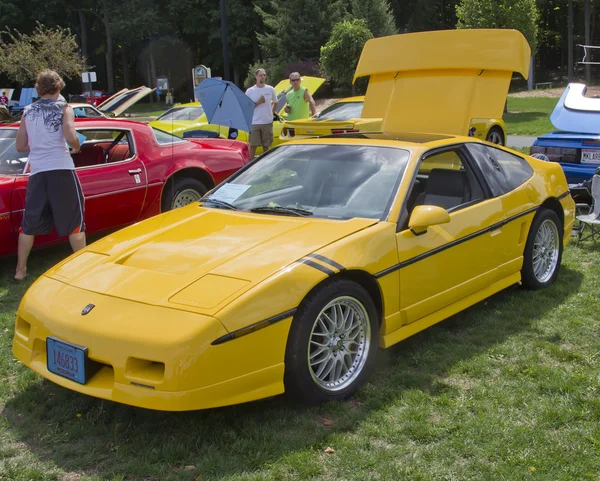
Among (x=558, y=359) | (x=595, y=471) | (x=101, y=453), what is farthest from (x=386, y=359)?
(x=101, y=453)

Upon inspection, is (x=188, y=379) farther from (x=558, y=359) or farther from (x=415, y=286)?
→ (x=558, y=359)

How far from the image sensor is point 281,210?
4.15 meters

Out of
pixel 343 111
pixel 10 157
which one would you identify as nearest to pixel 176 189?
pixel 10 157

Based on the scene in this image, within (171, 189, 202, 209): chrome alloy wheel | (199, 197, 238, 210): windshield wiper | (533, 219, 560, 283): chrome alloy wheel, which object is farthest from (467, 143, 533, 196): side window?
(171, 189, 202, 209): chrome alloy wheel

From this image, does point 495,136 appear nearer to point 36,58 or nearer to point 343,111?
point 343,111

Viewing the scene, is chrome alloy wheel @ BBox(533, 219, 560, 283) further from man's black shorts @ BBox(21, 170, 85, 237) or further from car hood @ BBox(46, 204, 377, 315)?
man's black shorts @ BBox(21, 170, 85, 237)

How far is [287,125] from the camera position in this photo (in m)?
10.0

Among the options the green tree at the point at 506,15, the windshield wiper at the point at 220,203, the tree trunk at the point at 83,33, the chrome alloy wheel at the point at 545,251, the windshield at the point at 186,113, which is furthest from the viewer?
the tree trunk at the point at 83,33

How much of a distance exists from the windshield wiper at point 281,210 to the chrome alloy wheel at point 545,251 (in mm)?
2036

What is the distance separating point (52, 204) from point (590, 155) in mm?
5862

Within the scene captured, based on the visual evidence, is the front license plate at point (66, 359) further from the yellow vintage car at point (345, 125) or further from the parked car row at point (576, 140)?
the parked car row at point (576, 140)

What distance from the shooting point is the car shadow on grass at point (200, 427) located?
9.96 ft

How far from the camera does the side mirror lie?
389cm

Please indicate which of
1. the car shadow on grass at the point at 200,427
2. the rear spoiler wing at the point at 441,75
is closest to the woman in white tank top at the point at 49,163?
the car shadow on grass at the point at 200,427
